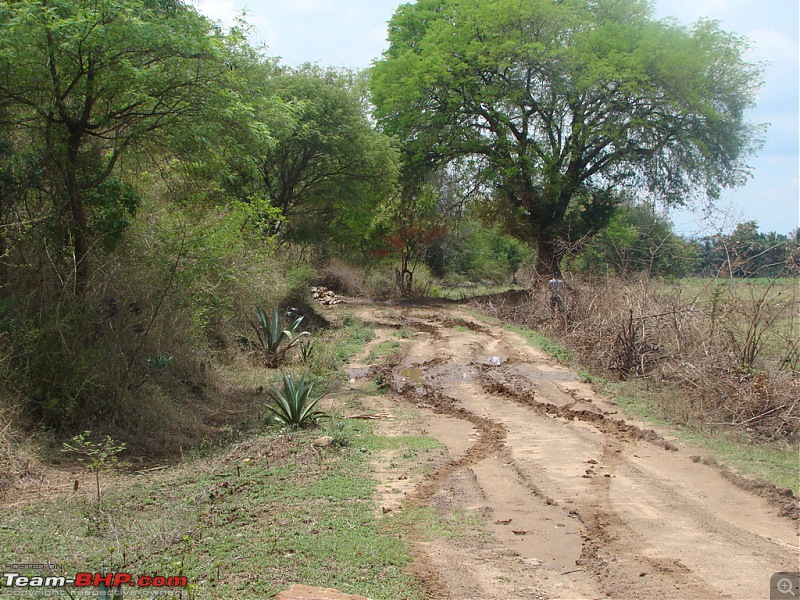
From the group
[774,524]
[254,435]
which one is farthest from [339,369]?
[774,524]

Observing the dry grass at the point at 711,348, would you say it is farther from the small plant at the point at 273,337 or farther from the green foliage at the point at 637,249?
the small plant at the point at 273,337

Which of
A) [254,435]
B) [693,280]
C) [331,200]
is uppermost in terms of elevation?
[331,200]

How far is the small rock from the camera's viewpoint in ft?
25.7

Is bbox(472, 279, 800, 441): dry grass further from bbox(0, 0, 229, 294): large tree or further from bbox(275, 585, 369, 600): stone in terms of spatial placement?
bbox(0, 0, 229, 294): large tree

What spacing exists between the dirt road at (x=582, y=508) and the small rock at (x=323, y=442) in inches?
54.0

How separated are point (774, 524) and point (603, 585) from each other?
2.09 meters

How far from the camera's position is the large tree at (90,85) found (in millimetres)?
8211

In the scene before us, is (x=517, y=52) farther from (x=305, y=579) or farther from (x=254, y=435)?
(x=305, y=579)

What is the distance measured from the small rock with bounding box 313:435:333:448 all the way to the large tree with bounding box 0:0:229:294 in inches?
157

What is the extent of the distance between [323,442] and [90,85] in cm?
555

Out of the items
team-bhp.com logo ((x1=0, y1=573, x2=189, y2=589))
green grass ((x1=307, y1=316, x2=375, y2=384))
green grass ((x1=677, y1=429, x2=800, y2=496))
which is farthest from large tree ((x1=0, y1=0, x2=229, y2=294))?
green grass ((x1=677, y1=429, x2=800, y2=496))

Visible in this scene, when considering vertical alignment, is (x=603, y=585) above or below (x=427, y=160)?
below

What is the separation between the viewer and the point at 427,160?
27.4 meters

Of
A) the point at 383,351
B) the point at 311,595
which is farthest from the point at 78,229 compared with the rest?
the point at 383,351
